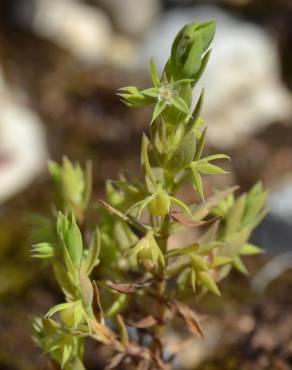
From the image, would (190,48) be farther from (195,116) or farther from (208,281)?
(208,281)

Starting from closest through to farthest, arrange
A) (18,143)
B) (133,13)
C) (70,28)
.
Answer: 1. (18,143)
2. (70,28)
3. (133,13)

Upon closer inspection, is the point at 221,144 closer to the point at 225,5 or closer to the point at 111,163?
the point at 111,163

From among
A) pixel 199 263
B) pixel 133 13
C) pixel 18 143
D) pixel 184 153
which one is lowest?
pixel 18 143

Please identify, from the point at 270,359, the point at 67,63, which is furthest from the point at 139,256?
the point at 67,63

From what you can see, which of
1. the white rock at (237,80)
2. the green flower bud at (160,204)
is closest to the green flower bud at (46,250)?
the green flower bud at (160,204)

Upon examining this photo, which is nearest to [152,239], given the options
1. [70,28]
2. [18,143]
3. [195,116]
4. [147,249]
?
[147,249]

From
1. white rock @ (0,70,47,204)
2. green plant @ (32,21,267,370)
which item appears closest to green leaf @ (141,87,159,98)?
green plant @ (32,21,267,370)

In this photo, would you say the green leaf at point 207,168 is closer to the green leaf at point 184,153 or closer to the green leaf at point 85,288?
the green leaf at point 184,153
